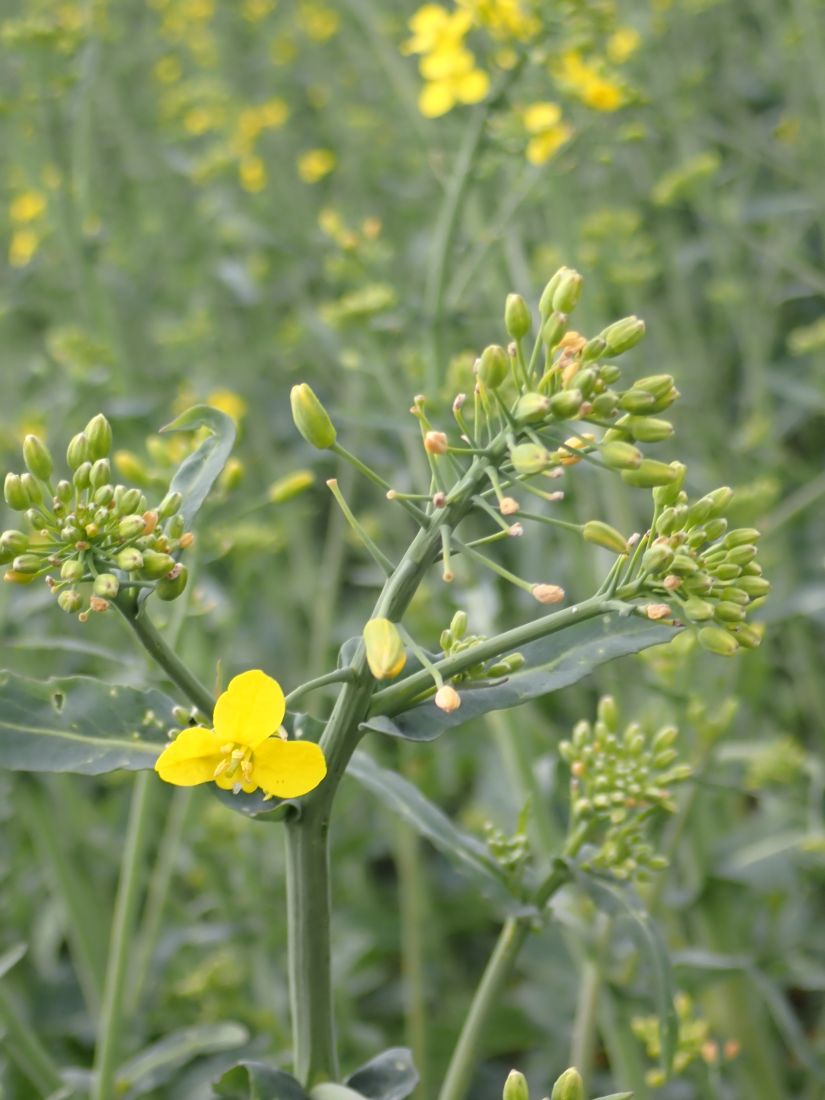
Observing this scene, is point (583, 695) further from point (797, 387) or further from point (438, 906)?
point (797, 387)

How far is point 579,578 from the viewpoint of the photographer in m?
2.36

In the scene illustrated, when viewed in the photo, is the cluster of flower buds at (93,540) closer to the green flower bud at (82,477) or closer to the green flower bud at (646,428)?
the green flower bud at (82,477)

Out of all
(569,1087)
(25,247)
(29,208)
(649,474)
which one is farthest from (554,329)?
(29,208)

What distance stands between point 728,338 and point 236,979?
254 centimetres

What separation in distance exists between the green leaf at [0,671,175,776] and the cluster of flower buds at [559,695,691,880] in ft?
1.57

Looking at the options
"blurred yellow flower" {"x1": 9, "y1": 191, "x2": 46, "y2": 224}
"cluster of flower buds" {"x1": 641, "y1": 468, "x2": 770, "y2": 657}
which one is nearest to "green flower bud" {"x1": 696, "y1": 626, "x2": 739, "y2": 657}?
"cluster of flower buds" {"x1": 641, "y1": 468, "x2": 770, "y2": 657}

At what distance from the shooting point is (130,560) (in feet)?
3.11

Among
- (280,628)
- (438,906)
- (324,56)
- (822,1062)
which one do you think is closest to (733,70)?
(324,56)

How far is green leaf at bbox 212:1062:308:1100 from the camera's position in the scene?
99cm

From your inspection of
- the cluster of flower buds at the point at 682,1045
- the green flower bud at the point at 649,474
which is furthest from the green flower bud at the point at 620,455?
the cluster of flower buds at the point at 682,1045

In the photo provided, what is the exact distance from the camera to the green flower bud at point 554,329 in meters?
0.97

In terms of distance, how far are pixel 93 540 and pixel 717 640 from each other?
518mm

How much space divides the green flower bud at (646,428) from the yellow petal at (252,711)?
340mm

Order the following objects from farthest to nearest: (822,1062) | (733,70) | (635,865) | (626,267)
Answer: (733,70) < (626,267) < (822,1062) < (635,865)
